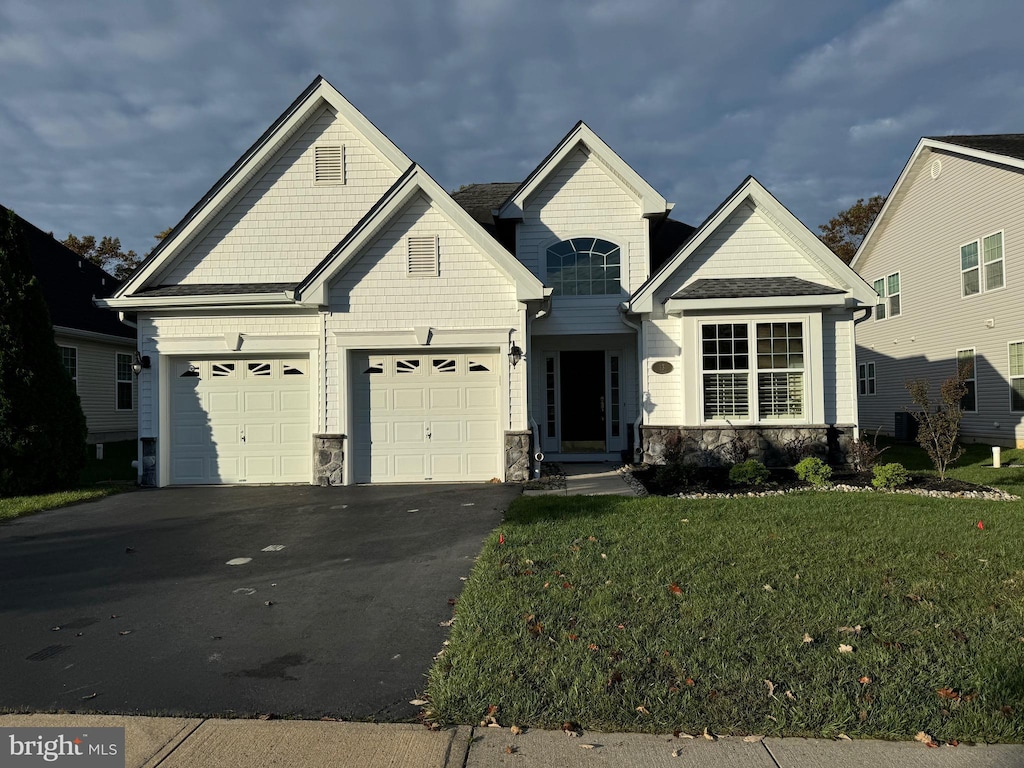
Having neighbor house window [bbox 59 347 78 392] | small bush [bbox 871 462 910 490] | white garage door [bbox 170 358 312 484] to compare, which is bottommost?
small bush [bbox 871 462 910 490]

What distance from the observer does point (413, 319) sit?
35.6ft

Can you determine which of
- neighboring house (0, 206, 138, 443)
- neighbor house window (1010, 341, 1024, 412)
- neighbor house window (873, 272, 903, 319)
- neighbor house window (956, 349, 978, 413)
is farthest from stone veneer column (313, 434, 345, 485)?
neighbor house window (873, 272, 903, 319)

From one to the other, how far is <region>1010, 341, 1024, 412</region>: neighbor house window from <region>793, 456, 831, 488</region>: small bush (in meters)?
9.36

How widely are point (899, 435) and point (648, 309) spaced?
12.6m

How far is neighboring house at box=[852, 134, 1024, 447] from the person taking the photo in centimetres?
Result: 1552

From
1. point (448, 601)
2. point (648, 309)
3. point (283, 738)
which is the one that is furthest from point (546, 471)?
point (283, 738)

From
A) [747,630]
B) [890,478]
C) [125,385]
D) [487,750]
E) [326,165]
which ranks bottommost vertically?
[487,750]

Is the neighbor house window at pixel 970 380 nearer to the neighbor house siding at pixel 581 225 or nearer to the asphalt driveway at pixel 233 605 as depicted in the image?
the neighbor house siding at pixel 581 225

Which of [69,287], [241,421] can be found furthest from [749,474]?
[69,287]

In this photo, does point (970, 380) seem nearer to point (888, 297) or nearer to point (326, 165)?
point (888, 297)

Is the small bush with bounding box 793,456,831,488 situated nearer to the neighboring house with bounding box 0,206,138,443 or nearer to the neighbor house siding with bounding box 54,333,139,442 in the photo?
the neighboring house with bounding box 0,206,138,443

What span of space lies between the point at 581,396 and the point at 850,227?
92.6 ft

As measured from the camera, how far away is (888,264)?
68.9ft

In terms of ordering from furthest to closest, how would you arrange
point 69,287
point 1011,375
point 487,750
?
1. point 69,287
2. point 1011,375
3. point 487,750
